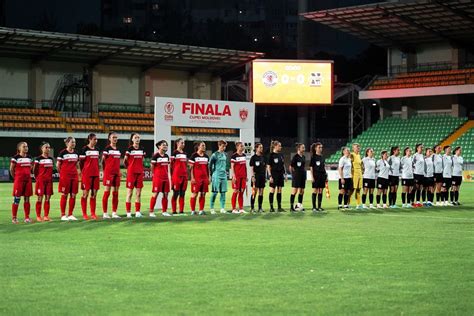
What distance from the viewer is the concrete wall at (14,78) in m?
56.2

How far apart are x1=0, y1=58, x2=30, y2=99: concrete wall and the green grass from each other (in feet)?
132

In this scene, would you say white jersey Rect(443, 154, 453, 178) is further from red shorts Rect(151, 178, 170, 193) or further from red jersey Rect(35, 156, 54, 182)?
red jersey Rect(35, 156, 54, 182)

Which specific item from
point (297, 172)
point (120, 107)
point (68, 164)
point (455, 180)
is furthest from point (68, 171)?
point (120, 107)

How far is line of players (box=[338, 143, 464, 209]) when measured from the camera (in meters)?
25.3

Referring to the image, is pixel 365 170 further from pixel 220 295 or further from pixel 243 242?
pixel 220 295

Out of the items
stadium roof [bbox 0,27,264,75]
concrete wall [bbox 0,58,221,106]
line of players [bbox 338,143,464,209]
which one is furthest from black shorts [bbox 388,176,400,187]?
concrete wall [bbox 0,58,221,106]

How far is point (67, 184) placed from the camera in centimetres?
1952

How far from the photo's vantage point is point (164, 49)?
59.2 meters

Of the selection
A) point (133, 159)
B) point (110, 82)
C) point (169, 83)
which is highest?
point (169, 83)

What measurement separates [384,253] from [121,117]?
4897 centimetres

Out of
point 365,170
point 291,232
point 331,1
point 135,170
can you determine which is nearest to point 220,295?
point 291,232

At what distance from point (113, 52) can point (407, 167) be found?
36.0 meters

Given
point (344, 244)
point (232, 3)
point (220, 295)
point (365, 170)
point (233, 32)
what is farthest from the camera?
point (232, 3)

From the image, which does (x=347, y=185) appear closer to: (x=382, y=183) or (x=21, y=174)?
(x=382, y=183)
